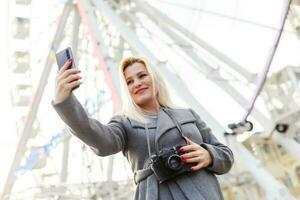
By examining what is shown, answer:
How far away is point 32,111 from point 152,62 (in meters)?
3.30

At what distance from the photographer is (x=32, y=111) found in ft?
24.6

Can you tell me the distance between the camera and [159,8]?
22.4ft

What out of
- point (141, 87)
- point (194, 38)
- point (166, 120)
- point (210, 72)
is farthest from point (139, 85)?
point (194, 38)

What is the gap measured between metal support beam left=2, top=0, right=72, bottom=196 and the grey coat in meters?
6.08

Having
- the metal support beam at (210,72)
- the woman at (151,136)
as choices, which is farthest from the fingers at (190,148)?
the metal support beam at (210,72)

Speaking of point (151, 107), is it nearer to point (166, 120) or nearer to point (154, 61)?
point (166, 120)

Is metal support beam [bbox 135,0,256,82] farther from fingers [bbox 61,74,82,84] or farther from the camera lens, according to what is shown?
fingers [bbox 61,74,82,84]

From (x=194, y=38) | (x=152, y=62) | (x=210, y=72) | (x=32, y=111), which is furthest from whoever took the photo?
(x=32, y=111)

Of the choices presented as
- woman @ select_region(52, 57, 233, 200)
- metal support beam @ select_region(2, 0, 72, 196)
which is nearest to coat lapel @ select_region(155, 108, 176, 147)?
woman @ select_region(52, 57, 233, 200)

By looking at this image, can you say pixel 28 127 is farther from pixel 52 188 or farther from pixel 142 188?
pixel 142 188

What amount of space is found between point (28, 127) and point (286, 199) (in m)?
4.81

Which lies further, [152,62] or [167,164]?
[152,62]

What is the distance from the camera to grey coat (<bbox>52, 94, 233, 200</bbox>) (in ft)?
3.52

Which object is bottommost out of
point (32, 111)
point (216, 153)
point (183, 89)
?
point (32, 111)
